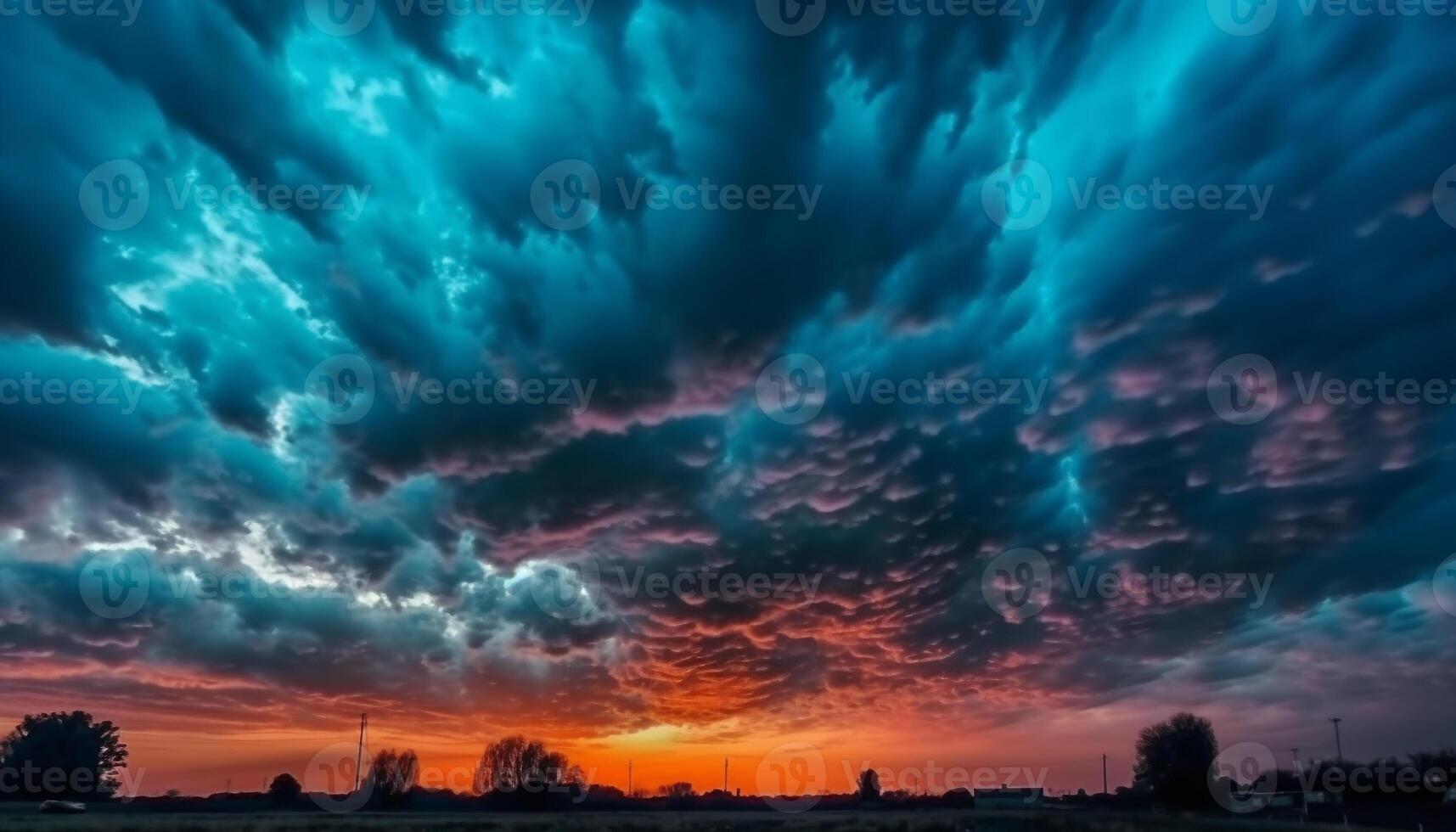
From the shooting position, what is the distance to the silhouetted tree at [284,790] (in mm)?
110875

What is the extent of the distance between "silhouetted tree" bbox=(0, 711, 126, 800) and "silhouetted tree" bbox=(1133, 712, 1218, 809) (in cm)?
13754

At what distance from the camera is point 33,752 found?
106750 millimetres

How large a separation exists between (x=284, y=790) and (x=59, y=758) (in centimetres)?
2664

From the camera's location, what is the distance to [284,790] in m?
112

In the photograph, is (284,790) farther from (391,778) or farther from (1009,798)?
(1009,798)

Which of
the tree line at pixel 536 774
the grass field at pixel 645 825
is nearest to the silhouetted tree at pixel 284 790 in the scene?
the tree line at pixel 536 774

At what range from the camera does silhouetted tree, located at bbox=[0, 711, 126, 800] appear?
103250mm

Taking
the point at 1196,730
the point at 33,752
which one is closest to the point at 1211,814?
the point at 1196,730

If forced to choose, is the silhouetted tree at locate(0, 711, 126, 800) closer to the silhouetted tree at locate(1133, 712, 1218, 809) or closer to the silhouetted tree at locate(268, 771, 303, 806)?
the silhouetted tree at locate(268, 771, 303, 806)

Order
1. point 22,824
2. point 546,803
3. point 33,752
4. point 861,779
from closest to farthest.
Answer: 1. point 22,824
2. point 33,752
3. point 546,803
4. point 861,779

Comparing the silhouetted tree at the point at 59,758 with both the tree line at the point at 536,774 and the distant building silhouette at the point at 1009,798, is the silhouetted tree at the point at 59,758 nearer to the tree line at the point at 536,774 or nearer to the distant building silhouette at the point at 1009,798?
the tree line at the point at 536,774

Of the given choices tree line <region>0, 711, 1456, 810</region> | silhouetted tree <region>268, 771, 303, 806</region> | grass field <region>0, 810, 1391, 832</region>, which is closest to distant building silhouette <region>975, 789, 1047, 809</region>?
tree line <region>0, 711, 1456, 810</region>

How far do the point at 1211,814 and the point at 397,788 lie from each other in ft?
346

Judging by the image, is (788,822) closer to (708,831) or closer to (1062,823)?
(708,831)
